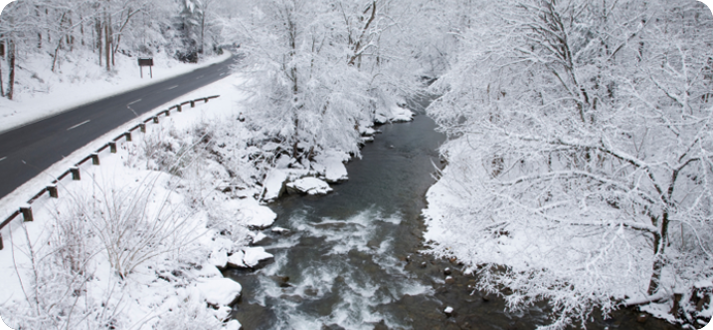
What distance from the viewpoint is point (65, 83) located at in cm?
2152

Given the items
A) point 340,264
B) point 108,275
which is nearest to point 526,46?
point 340,264

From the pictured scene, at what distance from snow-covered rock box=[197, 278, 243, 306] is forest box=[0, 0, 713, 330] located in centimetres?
539

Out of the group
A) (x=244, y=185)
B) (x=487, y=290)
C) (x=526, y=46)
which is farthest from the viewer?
(x=244, y=185)

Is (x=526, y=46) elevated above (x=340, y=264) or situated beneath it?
elevated above

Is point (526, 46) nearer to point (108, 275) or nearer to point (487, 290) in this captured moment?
point (487, 290)

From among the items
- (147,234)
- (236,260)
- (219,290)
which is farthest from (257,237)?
(147,234)

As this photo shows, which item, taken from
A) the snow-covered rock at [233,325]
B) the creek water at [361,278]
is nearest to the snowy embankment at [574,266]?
the creek water at [361,278]

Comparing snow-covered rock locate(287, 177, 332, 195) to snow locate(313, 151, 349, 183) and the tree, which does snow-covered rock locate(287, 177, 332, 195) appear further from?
the tree

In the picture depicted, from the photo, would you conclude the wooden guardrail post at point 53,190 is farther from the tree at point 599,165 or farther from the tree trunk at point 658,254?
the tree trunk at point 658,254

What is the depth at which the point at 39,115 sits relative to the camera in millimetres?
15859

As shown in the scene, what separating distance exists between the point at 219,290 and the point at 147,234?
2168 millimetres

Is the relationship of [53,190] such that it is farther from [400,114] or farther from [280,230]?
[400,114]

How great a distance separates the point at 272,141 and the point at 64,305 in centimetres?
1269

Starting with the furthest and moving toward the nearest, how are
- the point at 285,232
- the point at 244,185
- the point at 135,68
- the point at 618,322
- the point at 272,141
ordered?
the point at 135,68 < the point at 272,141 < the point at 244,185 < the point at 285,232 < the point at 618,322
